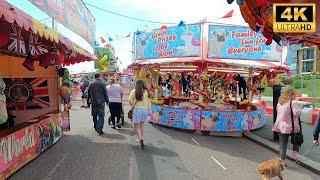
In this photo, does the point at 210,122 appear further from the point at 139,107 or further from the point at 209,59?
the point at 139,107

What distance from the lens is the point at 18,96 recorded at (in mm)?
10773

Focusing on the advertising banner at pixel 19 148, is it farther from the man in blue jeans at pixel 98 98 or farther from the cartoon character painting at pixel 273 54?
the cartoon character painting at pixel 273 54

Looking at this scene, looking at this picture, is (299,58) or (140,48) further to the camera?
(299,58)

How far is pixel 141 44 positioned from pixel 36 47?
6.92 meters

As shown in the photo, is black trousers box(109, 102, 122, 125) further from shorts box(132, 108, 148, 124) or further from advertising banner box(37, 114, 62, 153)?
shorts box(132, 108, 148, 124)

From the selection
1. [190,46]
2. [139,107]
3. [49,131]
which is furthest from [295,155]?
[49,131]

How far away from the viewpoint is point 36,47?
8797 millimetres

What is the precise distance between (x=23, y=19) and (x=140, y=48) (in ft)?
32.7

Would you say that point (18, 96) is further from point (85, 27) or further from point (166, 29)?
point (166, 29)

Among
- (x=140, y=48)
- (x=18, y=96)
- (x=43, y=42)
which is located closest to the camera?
(x=43, y=42)

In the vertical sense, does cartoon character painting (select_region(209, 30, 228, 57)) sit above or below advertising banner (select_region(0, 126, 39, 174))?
above

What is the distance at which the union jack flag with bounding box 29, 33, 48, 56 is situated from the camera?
8.59 m

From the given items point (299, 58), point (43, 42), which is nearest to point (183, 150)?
point (43, 42)

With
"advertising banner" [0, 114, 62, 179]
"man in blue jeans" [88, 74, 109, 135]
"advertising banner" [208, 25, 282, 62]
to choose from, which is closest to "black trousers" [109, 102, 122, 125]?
"man in blue jeans" [88, 74, 109, 135]
